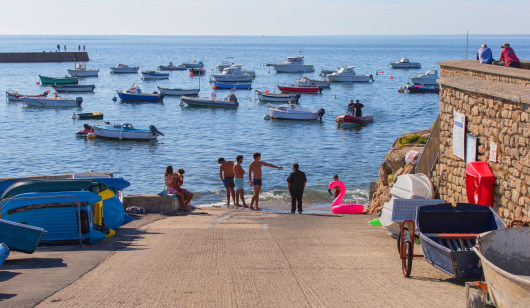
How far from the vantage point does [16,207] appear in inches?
440

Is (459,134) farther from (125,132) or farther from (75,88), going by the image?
(75,88)

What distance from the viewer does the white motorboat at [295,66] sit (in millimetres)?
109750

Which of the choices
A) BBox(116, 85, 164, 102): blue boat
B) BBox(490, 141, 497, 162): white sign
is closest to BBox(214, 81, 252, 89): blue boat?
BBox(116, 85, 164, 102): blue boat

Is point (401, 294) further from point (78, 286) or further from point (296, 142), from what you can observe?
point (296, 142)

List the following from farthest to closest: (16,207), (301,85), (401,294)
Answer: (301,85)
(16,207)
(401,294)

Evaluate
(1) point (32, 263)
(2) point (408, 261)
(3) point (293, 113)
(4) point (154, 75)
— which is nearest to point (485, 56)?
(2) point (408, 261)

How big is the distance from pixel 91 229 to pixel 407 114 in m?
49.3

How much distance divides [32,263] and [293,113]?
4187cm

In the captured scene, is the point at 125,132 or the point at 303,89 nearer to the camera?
the point at 125,132

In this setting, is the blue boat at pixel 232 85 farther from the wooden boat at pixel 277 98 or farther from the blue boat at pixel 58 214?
the blue boat at pixel 58 214

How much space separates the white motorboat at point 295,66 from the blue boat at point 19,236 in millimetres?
101633

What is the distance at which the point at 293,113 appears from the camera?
50.8 meters

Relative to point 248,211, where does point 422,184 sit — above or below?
above

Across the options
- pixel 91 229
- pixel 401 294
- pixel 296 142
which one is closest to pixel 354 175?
pixel 296 142
